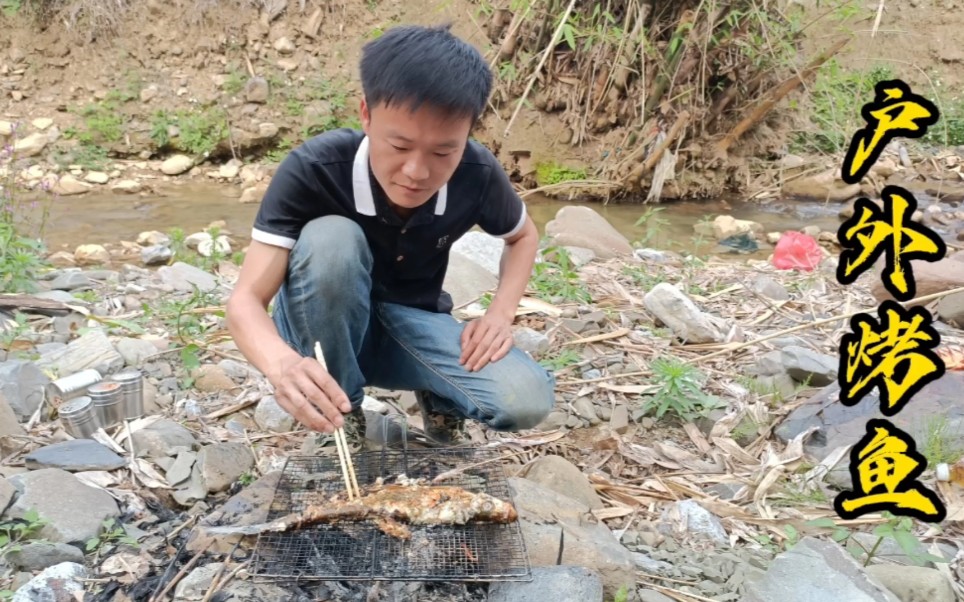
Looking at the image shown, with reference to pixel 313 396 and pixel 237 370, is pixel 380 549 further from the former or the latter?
pixel 237 370

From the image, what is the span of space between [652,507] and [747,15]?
261 inches

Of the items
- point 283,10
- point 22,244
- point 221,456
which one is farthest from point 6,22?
point 221,456

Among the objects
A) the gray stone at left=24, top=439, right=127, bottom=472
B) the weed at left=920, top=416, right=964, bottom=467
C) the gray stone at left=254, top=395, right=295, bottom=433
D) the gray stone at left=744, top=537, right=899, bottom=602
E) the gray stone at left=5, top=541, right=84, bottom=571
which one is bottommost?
the gray stone at left=254, top=395, right=295, bottom=433

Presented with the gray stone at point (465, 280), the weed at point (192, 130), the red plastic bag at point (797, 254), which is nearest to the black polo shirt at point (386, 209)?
the gray stone at point (465, 280)

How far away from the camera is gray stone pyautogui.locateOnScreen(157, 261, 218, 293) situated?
4.93 m

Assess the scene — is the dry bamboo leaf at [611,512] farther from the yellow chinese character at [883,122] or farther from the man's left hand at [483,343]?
the yellow chinese character at [883,122]

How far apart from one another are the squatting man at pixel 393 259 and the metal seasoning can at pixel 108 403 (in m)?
0.70

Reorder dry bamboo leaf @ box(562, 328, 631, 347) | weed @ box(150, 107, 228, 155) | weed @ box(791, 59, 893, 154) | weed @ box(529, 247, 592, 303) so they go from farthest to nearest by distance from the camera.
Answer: weed @ box(150, 107, 228, 155) < weed @ box(791, 59, 893, 154) < weed @ box(529, 247, 592, 303) < dry bamboo leaf @ box(562, 328, 631, 347)

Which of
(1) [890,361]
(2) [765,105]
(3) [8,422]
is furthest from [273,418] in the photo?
(2) [765,105]

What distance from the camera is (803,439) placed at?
9.96ft

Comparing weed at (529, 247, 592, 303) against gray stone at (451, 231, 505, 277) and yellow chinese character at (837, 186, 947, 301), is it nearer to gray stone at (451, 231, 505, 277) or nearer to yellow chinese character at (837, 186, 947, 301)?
gray stone at (451, 231, 505, 277)

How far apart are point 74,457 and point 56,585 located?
696mm

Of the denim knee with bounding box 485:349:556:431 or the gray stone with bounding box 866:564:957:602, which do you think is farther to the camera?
the denim knee with bounding box 485:349:556:431

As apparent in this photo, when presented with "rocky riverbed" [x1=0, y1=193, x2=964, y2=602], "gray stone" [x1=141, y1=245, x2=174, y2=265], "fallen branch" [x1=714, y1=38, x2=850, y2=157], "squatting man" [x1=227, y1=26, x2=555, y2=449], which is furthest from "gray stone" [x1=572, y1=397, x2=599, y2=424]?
"fallen branch" [x1=714, y1=38, x2=850, y2=157]
